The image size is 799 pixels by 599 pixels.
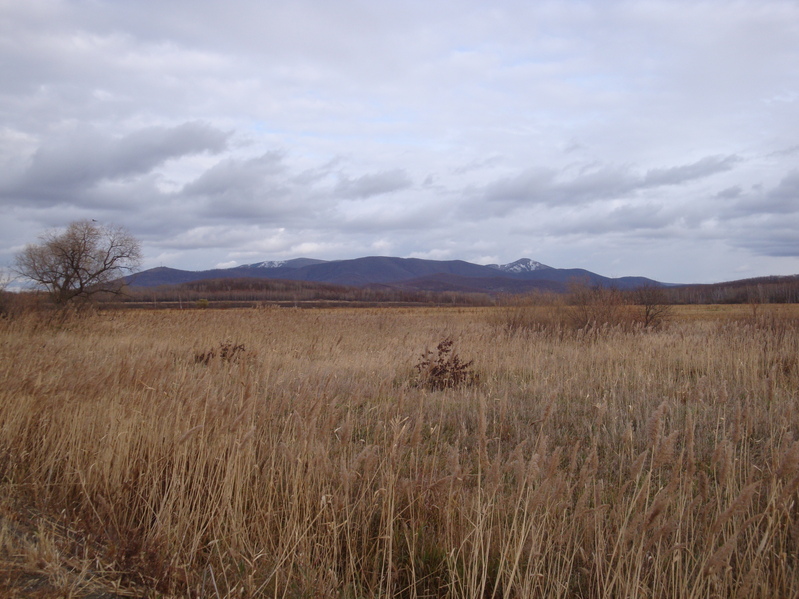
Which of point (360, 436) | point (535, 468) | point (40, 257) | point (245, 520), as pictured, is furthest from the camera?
point (40, 257)

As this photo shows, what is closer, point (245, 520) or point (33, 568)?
point (33, 568)

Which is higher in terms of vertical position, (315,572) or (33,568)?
(33,568)

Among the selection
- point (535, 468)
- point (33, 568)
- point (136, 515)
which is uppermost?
point (535, 468)

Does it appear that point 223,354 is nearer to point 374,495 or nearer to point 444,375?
point 444,375

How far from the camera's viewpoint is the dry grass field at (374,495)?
8.41ft

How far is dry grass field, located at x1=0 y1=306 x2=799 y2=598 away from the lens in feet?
8.41

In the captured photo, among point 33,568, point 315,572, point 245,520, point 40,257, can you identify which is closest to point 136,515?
point 245,520

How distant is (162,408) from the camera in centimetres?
496

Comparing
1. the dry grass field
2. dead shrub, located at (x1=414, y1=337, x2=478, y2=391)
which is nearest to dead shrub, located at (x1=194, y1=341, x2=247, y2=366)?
the dry grass field

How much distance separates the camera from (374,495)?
3379 mm

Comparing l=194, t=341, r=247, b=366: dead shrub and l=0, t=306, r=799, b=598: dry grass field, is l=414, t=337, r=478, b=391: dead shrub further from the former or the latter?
l=194, t=341, r=247, b=366: dead shrub

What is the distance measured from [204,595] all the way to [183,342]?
40.8ft

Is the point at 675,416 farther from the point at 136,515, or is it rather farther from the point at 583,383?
the point at 136,515

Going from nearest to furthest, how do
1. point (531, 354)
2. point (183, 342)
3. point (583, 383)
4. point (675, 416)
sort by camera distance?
point (675, 416), point (583, 383), point (531, 354), point (183, 342)
